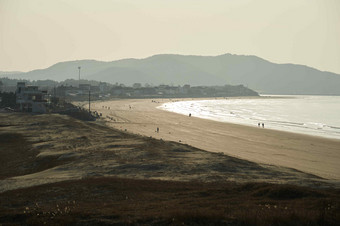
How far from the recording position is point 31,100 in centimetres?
8181

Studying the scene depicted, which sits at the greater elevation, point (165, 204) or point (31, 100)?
point (31, 100)

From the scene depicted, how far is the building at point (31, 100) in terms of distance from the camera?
8044 cm

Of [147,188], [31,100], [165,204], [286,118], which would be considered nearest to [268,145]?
[147,188]

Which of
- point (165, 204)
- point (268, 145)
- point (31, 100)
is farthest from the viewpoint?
point (31, 100)

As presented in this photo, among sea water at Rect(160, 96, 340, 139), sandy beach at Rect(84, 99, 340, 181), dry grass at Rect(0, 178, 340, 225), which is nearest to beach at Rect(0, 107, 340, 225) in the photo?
dry grass at Rect(0, 178, 340, 225)

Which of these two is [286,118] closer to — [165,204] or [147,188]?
[147,188]

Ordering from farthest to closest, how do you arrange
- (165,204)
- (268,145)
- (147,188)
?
(268,145), (147,188), (165,204)

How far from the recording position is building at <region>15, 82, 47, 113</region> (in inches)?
3167

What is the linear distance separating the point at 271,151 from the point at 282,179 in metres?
22.8

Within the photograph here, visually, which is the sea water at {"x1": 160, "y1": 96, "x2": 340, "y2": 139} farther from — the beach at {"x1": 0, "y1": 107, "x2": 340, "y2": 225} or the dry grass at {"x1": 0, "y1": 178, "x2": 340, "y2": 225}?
the dry grass at {"x1": 0, "y1": 178, "x2": 340, "y2": 225}

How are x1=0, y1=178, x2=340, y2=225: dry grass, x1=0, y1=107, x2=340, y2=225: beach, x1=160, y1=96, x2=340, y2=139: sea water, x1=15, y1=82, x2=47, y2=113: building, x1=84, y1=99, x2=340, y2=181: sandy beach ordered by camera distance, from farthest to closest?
x1=15, y1=82, x2=47, y2=113: building
x1=160, y1=96, x2=340, y2=139: sea water
x1=84, y1=99, x2=340, y2=181: sandy beach
x1=0, y1=107, x2=340, y2=225: beach
x1=0, y1=178, x2=340, y2=225: dry grass

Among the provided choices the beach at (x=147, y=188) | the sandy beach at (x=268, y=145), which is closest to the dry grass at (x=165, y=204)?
the beach at (x=147, y=188)

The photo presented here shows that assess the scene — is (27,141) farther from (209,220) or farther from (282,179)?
(209,220)

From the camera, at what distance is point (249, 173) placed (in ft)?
86.3
